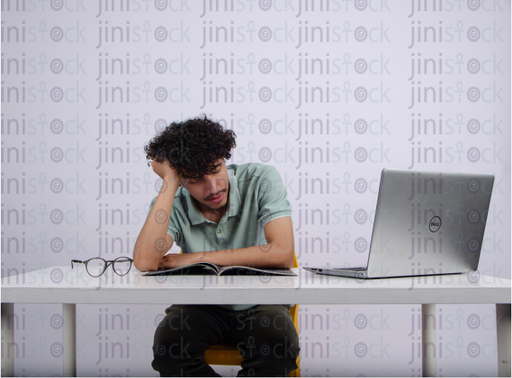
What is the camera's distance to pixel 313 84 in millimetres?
2232

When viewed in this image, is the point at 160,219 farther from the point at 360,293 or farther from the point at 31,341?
the point at 31,341

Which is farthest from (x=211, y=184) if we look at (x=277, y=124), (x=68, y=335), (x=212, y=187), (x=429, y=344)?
(x=277, y=124)

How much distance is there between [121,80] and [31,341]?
161 centimetres

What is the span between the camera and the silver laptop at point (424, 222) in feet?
2.84

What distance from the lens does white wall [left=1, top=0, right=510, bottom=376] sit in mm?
2211

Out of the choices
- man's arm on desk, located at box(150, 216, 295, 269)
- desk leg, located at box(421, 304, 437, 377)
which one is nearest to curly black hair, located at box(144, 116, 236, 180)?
man's arm on desk, located at box(150, 216, 295, 269)

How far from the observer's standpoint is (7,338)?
95cm

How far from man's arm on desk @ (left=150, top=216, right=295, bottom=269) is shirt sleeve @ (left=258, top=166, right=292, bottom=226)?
0.10 meters

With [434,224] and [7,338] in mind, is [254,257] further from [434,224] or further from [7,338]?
[7,338]

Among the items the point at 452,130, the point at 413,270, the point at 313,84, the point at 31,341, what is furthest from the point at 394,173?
the point at 31,341

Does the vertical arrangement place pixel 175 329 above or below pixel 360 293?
below

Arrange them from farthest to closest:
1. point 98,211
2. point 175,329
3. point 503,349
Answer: point 98,211, point 175,329, point 503,349

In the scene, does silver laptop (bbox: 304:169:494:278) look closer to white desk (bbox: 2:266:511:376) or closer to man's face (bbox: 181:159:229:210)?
white desk (bbox: 2:266:511:376)

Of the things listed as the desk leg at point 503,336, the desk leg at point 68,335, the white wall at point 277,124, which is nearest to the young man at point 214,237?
the desk leg at point 68,335
